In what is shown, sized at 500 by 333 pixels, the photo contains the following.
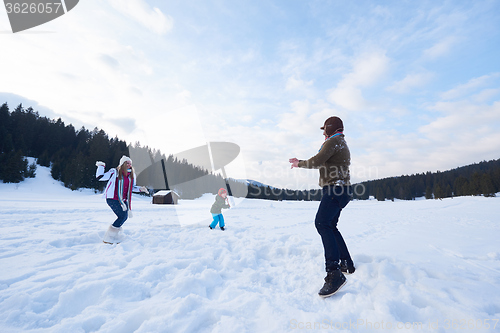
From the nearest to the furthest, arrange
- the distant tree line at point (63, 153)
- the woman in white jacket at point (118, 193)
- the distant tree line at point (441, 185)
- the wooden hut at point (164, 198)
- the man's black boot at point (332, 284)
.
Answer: the man's black boot at point (332, 284), the woman in white jacket at point (118, 193), the wooden hut at point (164, 198), the distant tree line at point (63, 153), the distant tree line at point (441, 185)

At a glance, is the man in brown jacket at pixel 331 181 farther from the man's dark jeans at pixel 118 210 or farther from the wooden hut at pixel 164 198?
the wooden hut at pixel 164 198

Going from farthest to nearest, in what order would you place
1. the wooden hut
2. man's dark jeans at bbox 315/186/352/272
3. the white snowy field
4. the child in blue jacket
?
the wooden hut
the child in blue jacket
man's dark jeans at bbox 315/186/352/272
the white snowy field

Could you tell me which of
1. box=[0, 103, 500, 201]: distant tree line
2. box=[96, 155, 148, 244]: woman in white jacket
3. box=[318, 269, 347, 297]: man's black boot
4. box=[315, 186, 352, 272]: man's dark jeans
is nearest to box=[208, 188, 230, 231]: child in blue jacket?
box=[96, 155, 148, 244]: woman in white jacket

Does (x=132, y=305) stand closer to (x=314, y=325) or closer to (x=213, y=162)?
(x=314, y=325)

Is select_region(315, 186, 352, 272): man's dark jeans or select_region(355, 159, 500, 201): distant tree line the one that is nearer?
select_region(315, 186, 352, 272): man's dark jeans

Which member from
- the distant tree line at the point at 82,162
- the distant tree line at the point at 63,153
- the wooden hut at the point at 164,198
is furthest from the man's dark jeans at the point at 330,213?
the distant tree line at the point at 63,153

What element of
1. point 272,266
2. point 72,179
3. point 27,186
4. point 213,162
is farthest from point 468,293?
point 72,179

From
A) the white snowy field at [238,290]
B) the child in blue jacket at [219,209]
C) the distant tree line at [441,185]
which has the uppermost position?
the distant tree line at [441,185]

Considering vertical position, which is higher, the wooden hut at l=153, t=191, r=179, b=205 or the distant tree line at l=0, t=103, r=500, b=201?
the distant tree line at l=0, t=103, r=500, b=201

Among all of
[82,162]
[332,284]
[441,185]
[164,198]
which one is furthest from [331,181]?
[441,185]

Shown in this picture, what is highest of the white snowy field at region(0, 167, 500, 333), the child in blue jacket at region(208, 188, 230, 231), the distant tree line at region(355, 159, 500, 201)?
the distant tree line at region(355, 159, 500, 201)

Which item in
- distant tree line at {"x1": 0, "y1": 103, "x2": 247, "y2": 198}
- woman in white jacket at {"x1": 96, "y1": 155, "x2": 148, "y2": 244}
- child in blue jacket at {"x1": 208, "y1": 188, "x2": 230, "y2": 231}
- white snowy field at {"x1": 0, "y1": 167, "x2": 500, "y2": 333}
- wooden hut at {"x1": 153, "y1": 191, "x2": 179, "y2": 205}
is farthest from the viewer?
distant tree line at {"x1": 0, "y1": 103, "x2": 247, "y2": 198}

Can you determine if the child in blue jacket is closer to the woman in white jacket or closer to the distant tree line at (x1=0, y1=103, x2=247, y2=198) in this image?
the woman in white jacket

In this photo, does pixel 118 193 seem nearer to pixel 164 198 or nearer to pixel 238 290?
pixel 238 290
